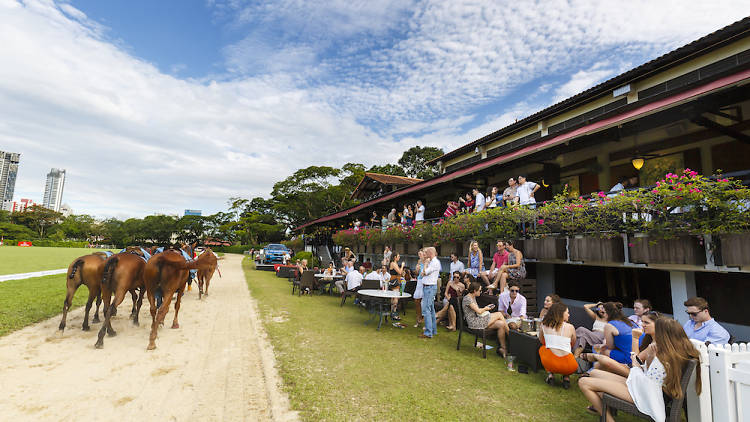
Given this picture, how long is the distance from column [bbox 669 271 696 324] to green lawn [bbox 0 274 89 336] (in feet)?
36.2

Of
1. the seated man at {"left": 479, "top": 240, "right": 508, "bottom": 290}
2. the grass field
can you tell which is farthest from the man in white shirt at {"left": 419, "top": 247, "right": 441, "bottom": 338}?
the grass field

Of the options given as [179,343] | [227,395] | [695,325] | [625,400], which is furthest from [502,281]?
[179,343]

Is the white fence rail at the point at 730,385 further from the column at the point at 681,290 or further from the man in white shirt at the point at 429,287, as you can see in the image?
the man in white shirt at the point at 429,287

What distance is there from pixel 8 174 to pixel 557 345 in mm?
213597

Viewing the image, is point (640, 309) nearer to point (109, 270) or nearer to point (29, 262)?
point (109, 270)

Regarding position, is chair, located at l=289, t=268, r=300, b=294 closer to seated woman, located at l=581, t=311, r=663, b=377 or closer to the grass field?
seated woman, located at l=581, t=311, r=663, b=377

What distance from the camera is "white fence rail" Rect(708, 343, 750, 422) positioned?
2.58 m

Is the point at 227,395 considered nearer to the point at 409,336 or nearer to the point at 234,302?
the point at 409,336

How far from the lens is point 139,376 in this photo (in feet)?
14.1

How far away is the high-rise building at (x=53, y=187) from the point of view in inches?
7205

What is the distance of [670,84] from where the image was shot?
918 cm

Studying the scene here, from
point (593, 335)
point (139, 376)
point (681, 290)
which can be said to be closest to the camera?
point (139, 376)

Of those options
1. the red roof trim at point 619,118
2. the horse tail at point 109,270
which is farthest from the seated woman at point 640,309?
the horse tail at point 109,270

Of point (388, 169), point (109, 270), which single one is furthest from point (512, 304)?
point (388, 169)
